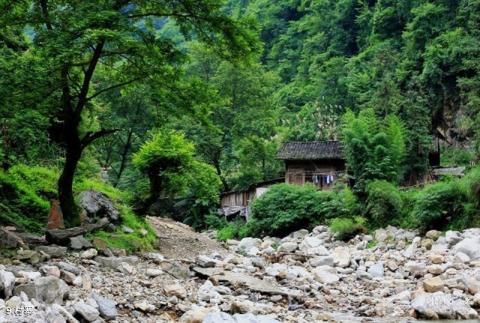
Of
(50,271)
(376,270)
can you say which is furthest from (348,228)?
(50,271)

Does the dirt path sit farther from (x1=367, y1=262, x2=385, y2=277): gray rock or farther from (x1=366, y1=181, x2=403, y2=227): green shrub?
(x1=366, y1=181, x2=403, y2=227): green shrub

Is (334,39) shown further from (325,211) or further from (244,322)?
(244,322)

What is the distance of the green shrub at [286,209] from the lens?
82.0 feet

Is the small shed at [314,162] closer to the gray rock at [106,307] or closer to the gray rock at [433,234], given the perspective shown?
the gray rock at [433,234]

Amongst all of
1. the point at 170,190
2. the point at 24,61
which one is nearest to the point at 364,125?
the point at 170,190

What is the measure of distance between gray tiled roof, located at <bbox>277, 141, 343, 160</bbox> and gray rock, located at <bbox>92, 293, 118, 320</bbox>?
2326 centimetres

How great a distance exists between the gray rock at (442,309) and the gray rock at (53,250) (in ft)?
20.2

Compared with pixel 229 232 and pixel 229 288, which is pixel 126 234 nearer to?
pixel 229 288

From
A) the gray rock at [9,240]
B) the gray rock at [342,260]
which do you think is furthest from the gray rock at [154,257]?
the gray rock at [342,260]

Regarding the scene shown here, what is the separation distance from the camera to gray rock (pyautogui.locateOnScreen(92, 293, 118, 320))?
7.04 metres

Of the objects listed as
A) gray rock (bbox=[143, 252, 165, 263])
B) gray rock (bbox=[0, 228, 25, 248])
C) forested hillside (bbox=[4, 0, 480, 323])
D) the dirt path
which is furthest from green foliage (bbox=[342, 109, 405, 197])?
gray rock (bbox=[0, 228, 25, 248])

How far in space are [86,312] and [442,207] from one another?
1484 cm

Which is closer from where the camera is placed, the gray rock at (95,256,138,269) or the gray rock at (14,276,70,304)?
the gray rock at (14,276,70,304)

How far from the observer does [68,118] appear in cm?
1108
